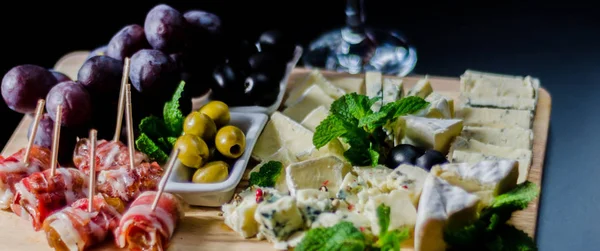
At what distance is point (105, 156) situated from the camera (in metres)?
2.10

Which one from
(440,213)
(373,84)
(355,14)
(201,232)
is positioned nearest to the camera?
(440,213)

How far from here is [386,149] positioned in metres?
2.11

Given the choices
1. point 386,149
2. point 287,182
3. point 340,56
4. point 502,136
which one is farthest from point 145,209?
point 340,56

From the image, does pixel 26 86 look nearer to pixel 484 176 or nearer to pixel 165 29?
pixel 165 29

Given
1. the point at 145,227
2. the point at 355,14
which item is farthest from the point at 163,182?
the point at 355,14

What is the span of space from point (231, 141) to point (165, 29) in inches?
15.2

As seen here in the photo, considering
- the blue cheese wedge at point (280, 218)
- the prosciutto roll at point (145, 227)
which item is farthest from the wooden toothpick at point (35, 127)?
the blue cheese wedge at point (280, 218)

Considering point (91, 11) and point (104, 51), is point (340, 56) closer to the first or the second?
point (104, 51)

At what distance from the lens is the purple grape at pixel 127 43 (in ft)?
7.54

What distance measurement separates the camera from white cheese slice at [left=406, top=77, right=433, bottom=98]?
7.58ft

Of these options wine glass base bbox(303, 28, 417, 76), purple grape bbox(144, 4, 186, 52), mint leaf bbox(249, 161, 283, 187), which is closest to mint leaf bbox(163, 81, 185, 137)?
purple grape bbox(144, 4, 186, 52)

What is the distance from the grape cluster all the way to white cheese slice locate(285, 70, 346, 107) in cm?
6

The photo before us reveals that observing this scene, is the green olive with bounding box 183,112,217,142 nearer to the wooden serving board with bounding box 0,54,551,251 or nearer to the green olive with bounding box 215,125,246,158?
the green olive with bounding box 215,125,246,158

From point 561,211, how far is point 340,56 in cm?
95
